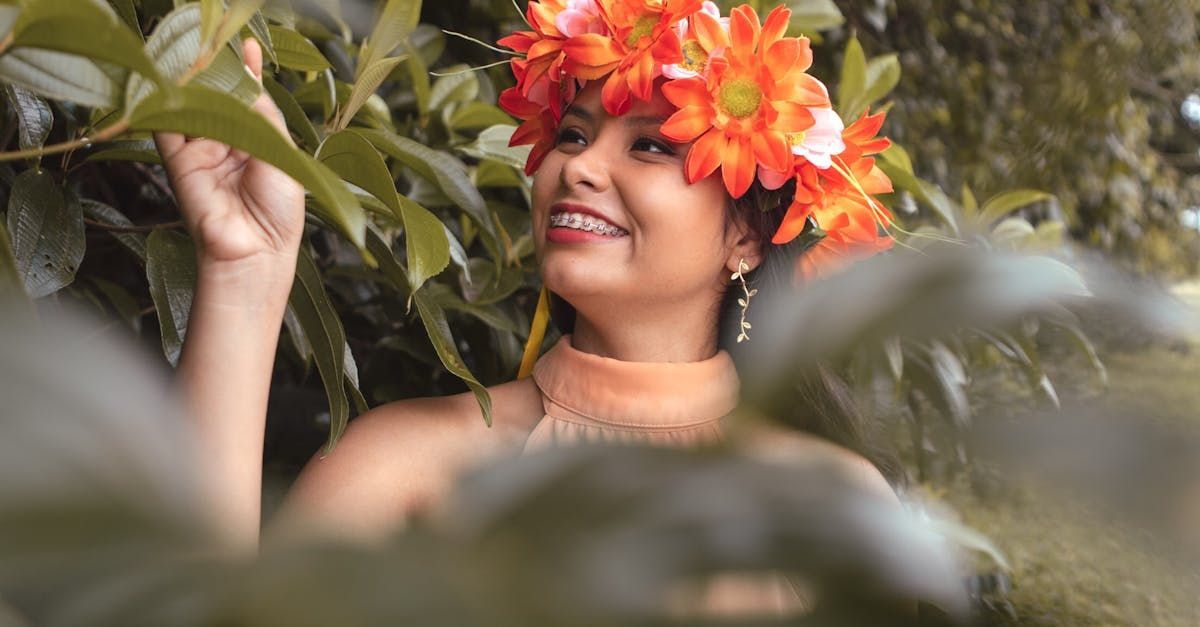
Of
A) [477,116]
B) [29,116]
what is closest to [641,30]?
[477,116]

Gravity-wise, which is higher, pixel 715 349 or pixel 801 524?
pixel 801 524

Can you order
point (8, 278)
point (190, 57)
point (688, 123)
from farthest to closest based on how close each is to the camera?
point (688, 123) < point (190, 57) < point (8, 278)

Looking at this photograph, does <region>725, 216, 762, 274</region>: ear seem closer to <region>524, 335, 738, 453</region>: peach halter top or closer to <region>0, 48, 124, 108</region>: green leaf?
<region>524, 335, 738, 453</region>: peach halter top

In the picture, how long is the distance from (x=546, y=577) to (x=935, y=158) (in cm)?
256

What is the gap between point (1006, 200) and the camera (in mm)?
1141

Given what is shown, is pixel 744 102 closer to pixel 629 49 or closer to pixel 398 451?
pixel 629 49

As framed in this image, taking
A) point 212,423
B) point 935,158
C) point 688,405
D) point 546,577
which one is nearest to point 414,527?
point 546,577

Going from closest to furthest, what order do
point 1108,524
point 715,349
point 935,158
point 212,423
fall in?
point 1108,524 → point 212,423 → point 715,349 → point 935,158

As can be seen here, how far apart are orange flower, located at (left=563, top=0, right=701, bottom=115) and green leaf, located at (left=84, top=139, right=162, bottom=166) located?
457 millimetres

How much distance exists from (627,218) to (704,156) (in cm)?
10

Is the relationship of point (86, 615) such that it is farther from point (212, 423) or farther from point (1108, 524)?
point (212, 423)

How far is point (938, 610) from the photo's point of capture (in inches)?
4.8

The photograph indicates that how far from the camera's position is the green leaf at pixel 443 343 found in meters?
0.82

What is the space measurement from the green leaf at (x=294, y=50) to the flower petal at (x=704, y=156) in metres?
0.38
